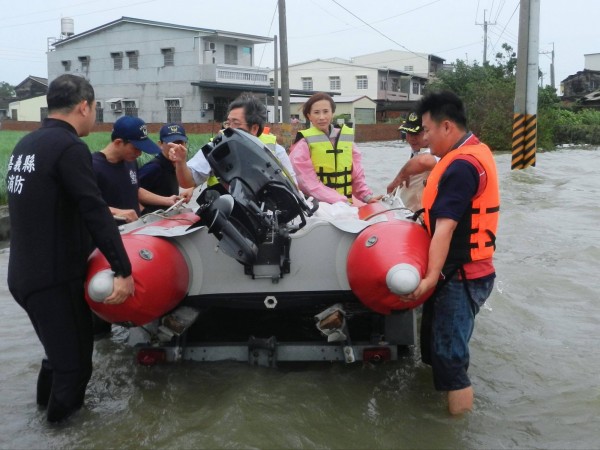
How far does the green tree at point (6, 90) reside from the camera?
7793cm

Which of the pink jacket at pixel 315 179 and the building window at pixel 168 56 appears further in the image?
the building window at pixel 168 56

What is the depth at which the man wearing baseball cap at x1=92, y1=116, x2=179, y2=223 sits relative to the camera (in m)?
4.75

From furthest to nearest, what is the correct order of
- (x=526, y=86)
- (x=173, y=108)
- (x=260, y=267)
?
1. (x=173, y=108)
2. (x=526, y=86)
3. (x=260, y=267)

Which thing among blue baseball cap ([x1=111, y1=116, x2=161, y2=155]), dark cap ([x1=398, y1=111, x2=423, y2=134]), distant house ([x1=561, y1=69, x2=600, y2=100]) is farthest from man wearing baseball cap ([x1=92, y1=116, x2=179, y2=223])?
distant house ([x1=561, y1=69, x2=600, y2=100])

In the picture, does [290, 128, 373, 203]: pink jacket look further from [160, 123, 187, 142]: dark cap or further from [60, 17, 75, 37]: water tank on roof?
[60, 17, 75, 37]: water tank on roof

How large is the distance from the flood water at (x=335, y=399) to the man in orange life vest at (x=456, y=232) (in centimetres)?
50

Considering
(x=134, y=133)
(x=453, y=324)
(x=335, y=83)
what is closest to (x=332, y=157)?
(x=134, y=133)

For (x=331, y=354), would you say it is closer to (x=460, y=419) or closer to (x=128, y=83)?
(x=460, y=419)

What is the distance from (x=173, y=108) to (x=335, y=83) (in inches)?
958

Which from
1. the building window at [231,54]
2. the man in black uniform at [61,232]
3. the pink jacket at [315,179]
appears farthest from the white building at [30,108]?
the man in black uniform at [61,232]

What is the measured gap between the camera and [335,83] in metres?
63.2

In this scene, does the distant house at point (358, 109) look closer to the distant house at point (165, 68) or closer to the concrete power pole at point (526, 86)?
the distant house at point (165, 68)

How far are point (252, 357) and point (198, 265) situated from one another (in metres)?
0.71

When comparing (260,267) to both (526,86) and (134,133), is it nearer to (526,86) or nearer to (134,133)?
(134,133)
